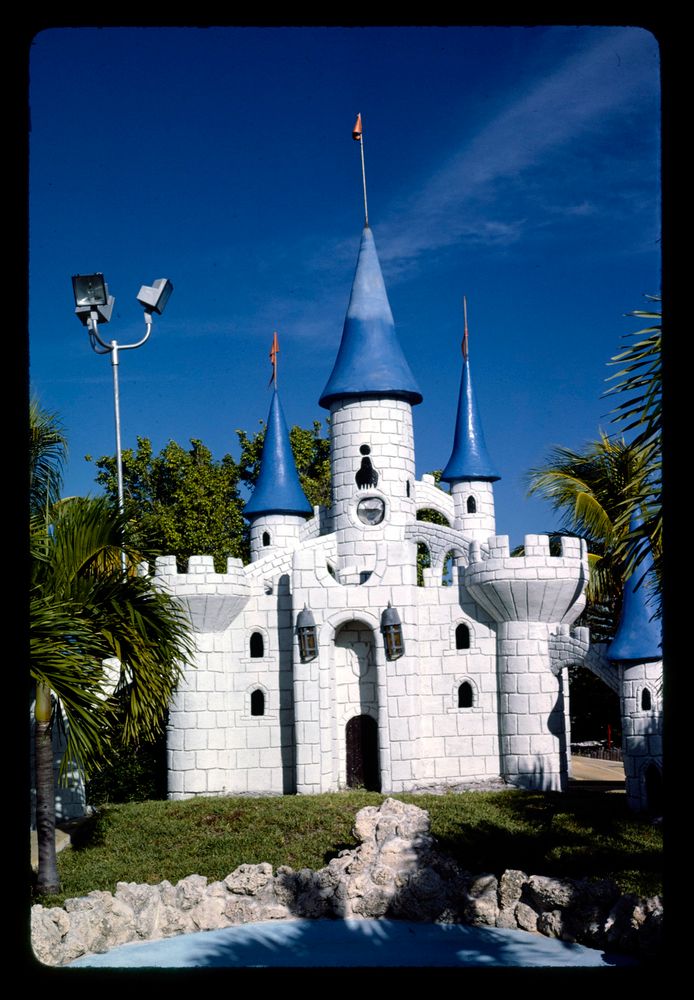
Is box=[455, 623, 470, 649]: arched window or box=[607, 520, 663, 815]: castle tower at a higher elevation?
box=[455, 623, 470, 649]: arched window

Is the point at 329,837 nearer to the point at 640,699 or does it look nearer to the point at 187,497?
the point at 640,699

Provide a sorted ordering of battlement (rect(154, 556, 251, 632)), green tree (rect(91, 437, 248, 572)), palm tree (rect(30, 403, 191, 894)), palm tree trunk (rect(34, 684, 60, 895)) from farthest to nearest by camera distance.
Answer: green tree (rect(91, 437, 248, 572))
battlement (rect(154, 556, 251, 632))
palm tree trunk (rect(34, 684, 60, 895))
palm tree (rect(30, 403, 191, 894))

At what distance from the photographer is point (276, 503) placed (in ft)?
85.7

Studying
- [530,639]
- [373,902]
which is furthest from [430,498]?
[373,902]

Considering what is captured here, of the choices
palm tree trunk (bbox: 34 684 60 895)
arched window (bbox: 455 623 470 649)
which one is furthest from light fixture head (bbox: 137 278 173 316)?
palm tree trunk (bbox: 34 684 60 895)

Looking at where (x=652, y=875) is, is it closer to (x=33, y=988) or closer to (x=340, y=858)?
(x=340, y=858)

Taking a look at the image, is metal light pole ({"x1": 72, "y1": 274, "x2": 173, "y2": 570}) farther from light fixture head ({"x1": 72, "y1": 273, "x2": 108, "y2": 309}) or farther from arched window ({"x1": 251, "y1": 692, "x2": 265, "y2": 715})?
arched window ({"x1": 251, "y1": 692, "x2": 265, "y2": 715})

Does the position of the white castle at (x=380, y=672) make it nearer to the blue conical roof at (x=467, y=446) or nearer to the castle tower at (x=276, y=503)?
the castle tower at (x=276, y=503)

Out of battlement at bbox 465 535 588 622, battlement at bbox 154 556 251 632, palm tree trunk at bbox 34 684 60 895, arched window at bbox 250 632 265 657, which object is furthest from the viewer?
→ arched window at bbox 250 632 265 657

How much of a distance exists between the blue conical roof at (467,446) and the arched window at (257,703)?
998 cm

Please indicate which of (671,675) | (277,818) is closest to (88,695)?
(671,675)

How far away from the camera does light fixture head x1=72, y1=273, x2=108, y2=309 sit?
1981 centimetres

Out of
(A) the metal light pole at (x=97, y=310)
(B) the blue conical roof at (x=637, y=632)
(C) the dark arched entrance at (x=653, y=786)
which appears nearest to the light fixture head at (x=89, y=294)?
(A) the metal light pole at (x=97, y=310)

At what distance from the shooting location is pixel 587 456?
21719 mm
